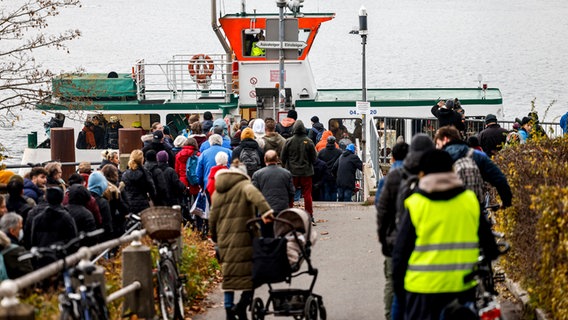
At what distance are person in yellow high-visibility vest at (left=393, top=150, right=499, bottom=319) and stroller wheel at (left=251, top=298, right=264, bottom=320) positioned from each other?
2.74 metres

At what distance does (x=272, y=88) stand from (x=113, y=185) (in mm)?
15365

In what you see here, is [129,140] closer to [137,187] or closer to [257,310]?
[137,187]

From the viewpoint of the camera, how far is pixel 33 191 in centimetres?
1253

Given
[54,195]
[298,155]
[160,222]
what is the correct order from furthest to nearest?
[298,155] → [160,222] → [54,195]

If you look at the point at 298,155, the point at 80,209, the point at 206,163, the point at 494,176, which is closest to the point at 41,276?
the point at 80,209

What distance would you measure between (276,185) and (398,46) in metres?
102

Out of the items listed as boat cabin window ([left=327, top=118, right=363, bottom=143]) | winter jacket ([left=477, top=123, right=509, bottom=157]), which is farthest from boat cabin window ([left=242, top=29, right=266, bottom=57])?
winter jacket ([left=477, top=123, right=509, bottom=157])

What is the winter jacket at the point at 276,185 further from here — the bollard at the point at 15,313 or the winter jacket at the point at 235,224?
the bollard at the point at 15,313

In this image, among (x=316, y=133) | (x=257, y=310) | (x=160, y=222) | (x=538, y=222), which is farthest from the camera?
(x=316, y=133)

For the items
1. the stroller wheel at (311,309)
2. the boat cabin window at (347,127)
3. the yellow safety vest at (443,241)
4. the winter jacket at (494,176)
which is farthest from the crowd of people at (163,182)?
→ the boat cabin window at (347,127)

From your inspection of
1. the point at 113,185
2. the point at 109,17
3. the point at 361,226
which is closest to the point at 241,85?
the point at 361,226

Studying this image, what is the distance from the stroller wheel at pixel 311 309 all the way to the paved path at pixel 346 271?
1129mm

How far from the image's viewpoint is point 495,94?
32.9 meters

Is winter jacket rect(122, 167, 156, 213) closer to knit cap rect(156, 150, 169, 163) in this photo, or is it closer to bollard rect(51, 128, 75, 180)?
knit cap rect(156, 150, 169, 163)
